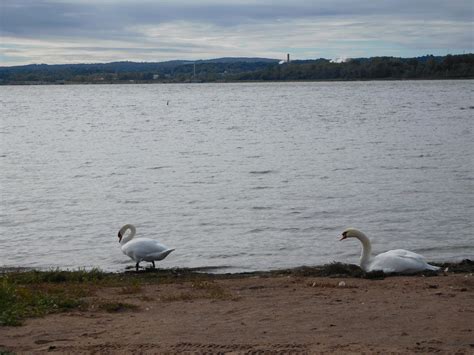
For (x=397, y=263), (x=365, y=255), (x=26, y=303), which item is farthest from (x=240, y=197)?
(x=26, y=303)

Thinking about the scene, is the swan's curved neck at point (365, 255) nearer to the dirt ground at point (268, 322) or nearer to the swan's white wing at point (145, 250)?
the dirt ground at point (268, 322)

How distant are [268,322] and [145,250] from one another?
18.6 feet

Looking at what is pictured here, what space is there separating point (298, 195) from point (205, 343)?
15508 mm

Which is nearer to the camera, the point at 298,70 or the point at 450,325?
the point at 450,325

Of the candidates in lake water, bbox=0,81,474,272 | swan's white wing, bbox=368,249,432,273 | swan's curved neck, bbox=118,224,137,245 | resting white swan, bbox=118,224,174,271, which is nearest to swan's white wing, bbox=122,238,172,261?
resting white swan, bbox=118,224,174,271

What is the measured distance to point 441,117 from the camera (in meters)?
60.9

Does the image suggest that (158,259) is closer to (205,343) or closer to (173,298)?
(173,298)

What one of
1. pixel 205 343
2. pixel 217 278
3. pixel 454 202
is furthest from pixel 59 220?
pixel 205 343

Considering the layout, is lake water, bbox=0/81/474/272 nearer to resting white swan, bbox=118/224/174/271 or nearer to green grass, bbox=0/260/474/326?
resting white swan, bbox=118/224/174/271

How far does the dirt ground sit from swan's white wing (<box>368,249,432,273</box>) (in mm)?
1151

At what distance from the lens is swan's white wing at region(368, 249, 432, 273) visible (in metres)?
12.8

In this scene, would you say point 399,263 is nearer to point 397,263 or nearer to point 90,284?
point 397,263

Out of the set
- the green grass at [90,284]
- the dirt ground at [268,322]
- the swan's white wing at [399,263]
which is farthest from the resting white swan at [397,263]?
the dirt ground at [268,322]

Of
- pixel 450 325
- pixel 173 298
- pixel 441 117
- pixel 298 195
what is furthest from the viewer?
pixel 441 117
